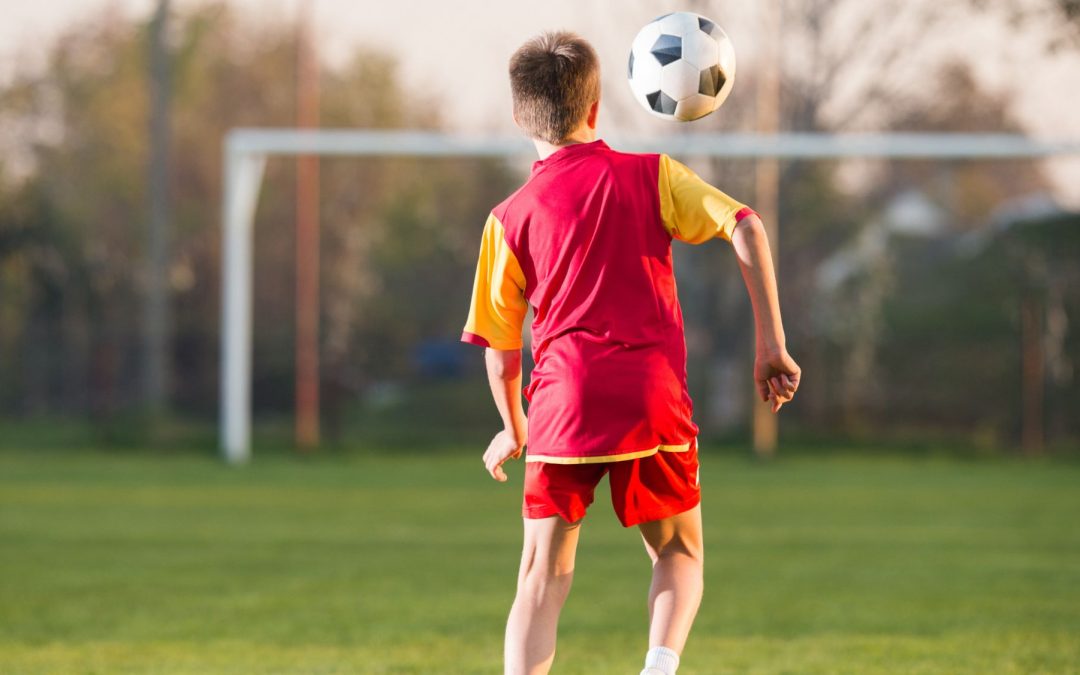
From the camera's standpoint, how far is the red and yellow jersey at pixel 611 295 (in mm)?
3418

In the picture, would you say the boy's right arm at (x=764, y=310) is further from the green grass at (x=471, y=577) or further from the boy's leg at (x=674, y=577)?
the green grass at (x=471, y=577)

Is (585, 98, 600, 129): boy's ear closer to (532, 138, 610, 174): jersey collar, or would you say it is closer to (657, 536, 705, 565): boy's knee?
(532, 138, 610, 174): jersey collar

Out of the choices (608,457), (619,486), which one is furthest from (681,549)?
(608,457)

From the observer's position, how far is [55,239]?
2423cm

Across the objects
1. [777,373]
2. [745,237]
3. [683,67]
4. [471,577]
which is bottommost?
[471,577]

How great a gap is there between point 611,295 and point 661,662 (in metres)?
0.88

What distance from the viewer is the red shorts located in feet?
11.5

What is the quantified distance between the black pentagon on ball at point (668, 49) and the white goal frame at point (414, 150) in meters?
11.0

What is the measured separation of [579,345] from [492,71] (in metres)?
22.0

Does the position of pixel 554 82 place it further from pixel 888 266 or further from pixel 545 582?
pixel 888 266

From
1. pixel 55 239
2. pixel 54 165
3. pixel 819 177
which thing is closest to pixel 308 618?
pixel 819 177

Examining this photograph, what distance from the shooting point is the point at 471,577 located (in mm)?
8008

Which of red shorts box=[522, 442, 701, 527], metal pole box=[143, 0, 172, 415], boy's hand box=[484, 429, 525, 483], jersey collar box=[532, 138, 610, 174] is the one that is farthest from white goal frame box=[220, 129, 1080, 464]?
red shorts box=[522, 442, 701, 527]

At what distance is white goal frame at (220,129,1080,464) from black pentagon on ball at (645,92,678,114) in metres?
10.9
